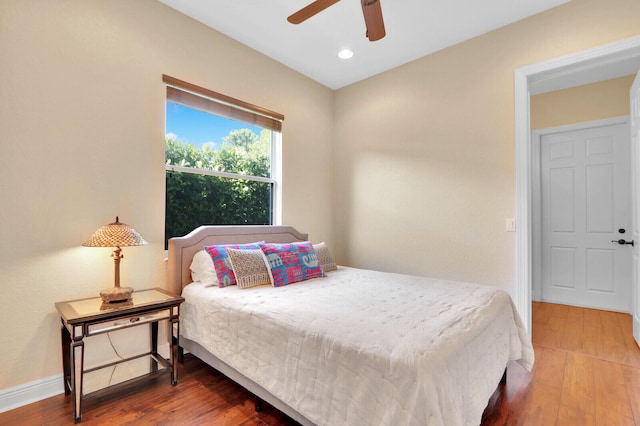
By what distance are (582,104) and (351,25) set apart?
319 cm

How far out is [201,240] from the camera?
2609mm

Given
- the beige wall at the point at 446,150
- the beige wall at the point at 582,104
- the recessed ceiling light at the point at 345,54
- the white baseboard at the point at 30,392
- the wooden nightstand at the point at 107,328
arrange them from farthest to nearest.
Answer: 1. the beige wall at the point at 582,104
2. the recessed ceiling light at the point at 345,54
3. the beige wall at the point at 446,150
4. the white baseboard at the point at 30,392
5. the wooden nightstand at the point at 107,328

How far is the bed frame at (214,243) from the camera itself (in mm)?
1764

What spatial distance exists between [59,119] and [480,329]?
2795mm

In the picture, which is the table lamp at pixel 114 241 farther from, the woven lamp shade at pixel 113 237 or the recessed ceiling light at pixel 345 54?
the recessed ceiling light at pixel 345 54

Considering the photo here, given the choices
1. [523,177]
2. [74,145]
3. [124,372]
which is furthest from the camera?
[523,177]

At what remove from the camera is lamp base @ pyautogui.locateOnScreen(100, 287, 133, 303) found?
195cm

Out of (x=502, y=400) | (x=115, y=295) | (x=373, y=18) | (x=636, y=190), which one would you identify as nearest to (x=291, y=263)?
(x=115, y=295)

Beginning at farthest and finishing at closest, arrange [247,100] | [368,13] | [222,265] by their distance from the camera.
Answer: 1. [247,100]
2. [222,265]
3. [368,13]

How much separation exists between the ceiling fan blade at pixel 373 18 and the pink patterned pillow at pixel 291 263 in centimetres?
167

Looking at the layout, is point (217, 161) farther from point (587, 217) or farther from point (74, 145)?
point (587, 217)

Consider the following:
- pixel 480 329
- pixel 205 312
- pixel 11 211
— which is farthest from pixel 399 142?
pixel 11 211

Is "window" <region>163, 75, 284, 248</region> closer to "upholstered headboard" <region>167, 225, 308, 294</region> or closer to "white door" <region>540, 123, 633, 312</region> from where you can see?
"upholstered headboard" <region>167, 225, 308, 294</region>

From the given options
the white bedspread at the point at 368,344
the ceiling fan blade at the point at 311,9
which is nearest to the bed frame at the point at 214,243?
the white bedspread at the point at 368,344
